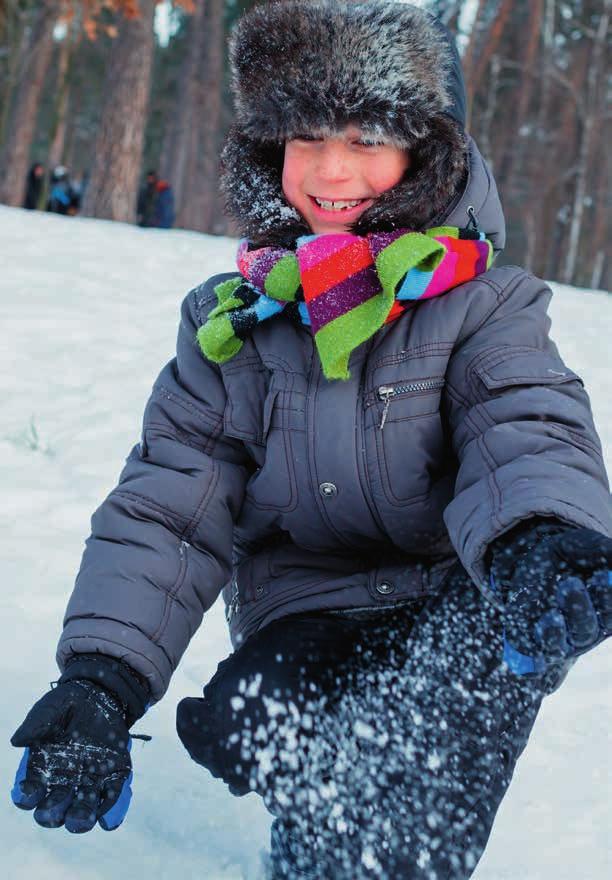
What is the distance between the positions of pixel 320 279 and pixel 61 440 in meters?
2.42

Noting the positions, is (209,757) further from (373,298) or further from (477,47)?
(477,47)

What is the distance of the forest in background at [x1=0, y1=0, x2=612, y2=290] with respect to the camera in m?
9.80

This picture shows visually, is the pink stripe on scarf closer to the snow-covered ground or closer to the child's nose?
the child's nose

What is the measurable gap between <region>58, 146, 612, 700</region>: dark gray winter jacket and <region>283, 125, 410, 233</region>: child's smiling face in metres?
0.15

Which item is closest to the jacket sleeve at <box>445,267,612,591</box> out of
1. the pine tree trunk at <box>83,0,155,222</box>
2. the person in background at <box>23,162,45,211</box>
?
the pine tree trunk at <box>83,0,155,222</box>

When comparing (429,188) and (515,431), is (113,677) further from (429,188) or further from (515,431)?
(429,188)

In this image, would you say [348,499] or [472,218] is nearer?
[348,499]

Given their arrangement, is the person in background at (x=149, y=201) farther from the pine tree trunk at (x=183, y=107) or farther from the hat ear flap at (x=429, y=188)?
the hat ear flap at (x=429, y=188)

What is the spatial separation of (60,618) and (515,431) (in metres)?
1.52

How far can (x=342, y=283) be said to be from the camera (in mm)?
1665

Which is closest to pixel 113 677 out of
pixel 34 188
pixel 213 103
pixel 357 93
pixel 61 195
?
pixel 357 93

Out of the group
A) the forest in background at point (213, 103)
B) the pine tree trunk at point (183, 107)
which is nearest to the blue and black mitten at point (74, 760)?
the forest in background at point (213, 103)

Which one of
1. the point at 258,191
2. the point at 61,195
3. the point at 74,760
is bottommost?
the point at 61,195

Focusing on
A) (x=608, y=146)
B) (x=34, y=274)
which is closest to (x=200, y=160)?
(x=34, y=274)
